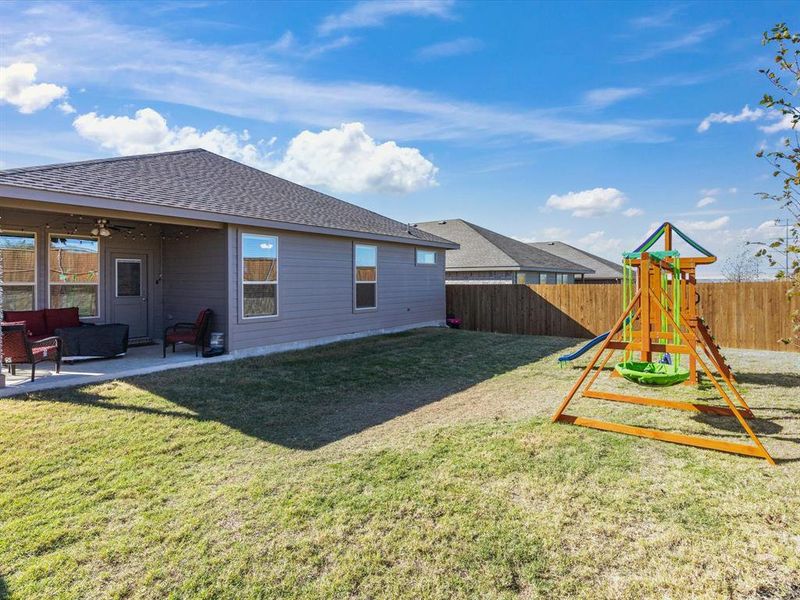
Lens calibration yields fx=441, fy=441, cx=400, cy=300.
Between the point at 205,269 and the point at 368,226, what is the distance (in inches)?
177

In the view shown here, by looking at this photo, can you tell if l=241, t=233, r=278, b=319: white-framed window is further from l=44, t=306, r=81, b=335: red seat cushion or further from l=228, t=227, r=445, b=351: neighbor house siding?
l=44, t=306, r=81, b=335: red seat cushion

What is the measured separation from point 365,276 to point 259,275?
10.9ft

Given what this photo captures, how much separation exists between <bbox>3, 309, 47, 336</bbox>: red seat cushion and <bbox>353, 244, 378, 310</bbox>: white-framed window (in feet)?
20.3

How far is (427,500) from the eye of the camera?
3.09 m

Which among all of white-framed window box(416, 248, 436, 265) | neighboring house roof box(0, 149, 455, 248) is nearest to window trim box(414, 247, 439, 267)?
white-framed window box(416, 248, 436, 265)

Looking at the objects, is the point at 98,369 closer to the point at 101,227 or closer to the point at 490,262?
the point at 101,227

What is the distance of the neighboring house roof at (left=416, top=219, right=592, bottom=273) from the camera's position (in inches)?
709

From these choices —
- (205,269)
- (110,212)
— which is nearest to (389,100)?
(205,269)

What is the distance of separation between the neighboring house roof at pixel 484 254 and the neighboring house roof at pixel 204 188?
173 inches

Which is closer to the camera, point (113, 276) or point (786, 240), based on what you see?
point (786, 240)

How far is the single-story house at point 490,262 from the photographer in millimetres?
17922

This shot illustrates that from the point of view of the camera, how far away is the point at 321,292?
10.2m

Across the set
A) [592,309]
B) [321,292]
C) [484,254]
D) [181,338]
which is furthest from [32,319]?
[484,254]

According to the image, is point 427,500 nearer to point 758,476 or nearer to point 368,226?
point 758,476
